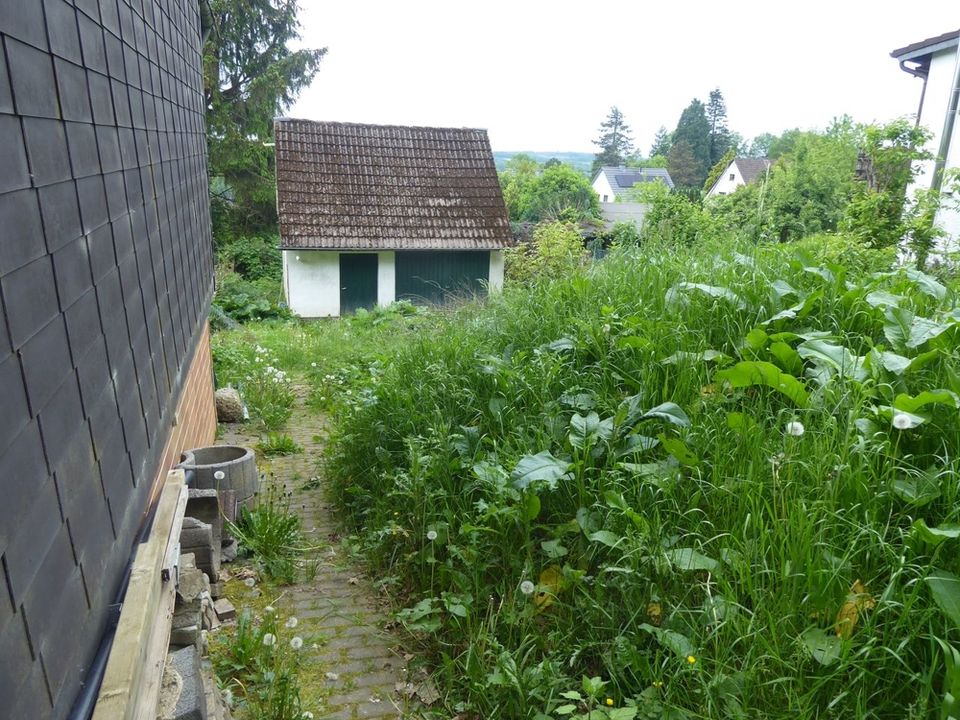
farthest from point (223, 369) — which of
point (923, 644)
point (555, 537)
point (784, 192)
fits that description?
point (784, 192)

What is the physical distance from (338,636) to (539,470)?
1.65m

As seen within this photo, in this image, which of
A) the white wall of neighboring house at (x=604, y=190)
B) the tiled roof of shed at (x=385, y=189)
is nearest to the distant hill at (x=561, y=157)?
the white wall of neighboring house at (x=604, y=190)

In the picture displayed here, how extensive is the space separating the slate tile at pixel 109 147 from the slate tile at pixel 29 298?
33.9 inches

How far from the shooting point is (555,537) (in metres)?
3.49

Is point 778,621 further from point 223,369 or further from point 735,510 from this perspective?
point 223,369

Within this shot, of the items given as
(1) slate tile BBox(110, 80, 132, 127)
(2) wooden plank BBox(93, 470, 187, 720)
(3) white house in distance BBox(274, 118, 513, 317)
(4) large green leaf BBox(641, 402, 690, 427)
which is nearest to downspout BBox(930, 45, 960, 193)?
(3) white house in distance BBox(274, 118, 513, 317)

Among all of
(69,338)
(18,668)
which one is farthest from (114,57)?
(18,668)

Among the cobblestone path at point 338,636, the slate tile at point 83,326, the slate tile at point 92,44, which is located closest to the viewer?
the slate tile at point 83,326

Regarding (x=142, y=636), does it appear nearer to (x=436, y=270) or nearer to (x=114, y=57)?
(x=114, y=57)

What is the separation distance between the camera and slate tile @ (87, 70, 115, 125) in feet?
7.23

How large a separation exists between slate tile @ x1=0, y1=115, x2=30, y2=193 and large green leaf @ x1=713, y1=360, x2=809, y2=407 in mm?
3257

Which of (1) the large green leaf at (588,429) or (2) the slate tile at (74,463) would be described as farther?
(1) the large green leaf at (588,429)

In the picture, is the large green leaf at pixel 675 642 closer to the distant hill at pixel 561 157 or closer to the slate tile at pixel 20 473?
the slate tile at pixel 20 473

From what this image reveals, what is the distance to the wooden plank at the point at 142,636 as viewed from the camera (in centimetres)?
154
